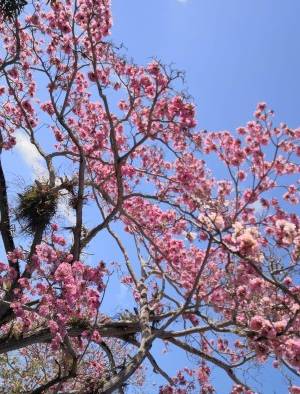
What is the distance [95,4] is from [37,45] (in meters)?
1.78

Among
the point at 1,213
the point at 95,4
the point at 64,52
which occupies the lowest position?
the point at 1,213

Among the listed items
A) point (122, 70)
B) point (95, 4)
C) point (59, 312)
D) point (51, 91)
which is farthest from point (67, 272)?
point (95, 4)

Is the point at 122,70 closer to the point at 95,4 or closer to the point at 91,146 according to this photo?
the point at 95,4

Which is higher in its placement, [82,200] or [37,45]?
[37,45]

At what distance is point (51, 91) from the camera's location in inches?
303

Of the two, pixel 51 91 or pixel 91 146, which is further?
pixel 91 146

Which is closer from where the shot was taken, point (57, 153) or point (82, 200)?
point (82, 200)

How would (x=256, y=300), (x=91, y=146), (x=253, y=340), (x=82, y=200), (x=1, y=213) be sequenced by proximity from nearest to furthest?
1. (x=253, y=340)
2. (x=256, y=300)
3. (x=82, y=200)
4. (x=1, y=213)
5. (x=91, y=146)

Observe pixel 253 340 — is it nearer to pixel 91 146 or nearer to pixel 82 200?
pixel 82 200

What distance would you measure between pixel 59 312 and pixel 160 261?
3.66 meters

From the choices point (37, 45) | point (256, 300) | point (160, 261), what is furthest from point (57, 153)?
point (256, 300)

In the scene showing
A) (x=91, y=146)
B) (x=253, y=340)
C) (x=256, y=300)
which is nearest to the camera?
(x=253, y=340)

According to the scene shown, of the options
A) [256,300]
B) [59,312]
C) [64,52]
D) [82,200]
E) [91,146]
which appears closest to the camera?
[256,300]

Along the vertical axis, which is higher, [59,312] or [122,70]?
[122,70]
